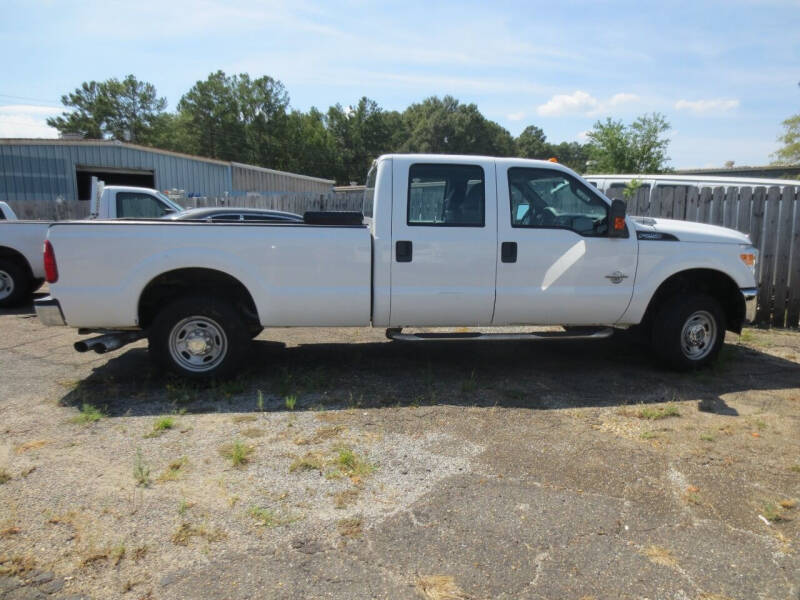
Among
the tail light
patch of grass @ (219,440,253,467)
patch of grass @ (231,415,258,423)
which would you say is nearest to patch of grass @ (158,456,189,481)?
patch of grass @ (219,440,253,467)

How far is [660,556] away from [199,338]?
13.2 feet

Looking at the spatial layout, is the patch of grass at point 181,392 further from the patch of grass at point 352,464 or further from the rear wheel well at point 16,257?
the rear wheel well at point 16,257

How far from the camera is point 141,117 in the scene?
77000 millimetres

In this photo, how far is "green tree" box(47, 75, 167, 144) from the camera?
240 ft

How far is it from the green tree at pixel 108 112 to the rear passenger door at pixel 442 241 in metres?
77.2

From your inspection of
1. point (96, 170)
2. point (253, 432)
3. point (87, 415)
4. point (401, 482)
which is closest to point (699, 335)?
point (401, 482)

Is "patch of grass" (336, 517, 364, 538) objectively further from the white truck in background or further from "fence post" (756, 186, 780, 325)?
the white truck in background

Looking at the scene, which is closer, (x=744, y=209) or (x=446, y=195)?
(x=446, y=195)

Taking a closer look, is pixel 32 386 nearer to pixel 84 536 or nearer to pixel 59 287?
pixel 59 287

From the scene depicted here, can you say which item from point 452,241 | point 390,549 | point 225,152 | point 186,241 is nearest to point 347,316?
point 452,241

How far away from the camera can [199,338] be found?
5129 mm

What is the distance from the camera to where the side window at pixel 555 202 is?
17.6 ft

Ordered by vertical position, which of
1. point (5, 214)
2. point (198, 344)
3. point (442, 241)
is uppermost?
point (5, 214)

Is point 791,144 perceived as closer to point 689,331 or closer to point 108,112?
point 689,331
